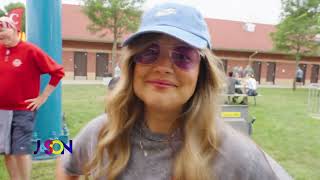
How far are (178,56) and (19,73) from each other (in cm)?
238

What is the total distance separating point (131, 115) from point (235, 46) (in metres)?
30.6

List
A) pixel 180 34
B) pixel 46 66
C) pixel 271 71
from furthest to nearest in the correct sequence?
pixel 271 71
pixel 46 66
pixel 180 34

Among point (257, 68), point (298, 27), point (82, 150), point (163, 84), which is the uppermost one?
point (298, 27)

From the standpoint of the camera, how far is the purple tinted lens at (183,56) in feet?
3.75

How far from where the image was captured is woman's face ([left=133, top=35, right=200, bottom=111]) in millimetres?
1147

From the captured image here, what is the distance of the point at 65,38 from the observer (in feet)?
85.9

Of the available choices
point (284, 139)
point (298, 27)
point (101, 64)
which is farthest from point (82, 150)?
point (101, 64)

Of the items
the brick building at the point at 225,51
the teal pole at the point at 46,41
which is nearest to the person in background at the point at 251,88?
the teal pole at the point at 46,41

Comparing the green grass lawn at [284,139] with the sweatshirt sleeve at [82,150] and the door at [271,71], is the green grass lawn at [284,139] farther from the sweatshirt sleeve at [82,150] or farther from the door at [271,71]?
the door at [271,71]

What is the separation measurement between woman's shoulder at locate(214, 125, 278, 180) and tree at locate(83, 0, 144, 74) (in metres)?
21.3

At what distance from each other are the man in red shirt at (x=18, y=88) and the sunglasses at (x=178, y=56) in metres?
2.30

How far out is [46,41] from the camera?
4.45m

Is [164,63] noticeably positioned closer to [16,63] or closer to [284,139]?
[16,63]

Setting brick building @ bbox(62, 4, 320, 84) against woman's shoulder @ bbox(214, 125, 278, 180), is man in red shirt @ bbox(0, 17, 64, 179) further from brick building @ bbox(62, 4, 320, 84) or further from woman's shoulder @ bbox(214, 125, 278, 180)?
brick building @ bbox(62, 4, 320, 84)
